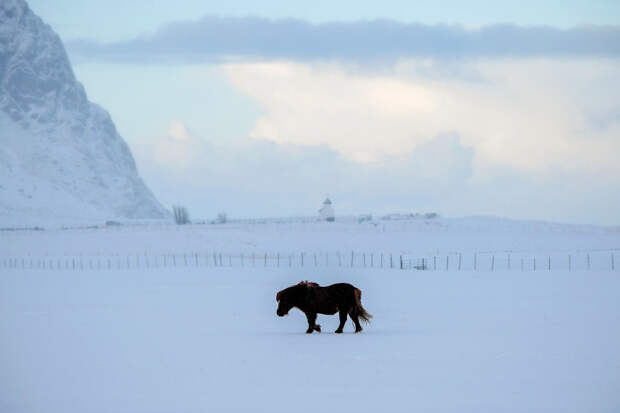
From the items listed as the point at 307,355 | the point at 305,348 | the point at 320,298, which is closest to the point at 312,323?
the point at 320,298

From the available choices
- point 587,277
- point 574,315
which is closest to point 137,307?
point 574,315

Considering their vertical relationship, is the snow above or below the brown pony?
below

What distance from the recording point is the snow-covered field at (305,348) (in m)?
12.2

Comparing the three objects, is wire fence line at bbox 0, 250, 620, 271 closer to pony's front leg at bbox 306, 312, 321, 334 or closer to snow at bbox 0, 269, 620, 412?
snow at bbox 0, 269, 620, 412

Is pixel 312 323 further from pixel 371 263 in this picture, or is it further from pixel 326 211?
pixel 326 211

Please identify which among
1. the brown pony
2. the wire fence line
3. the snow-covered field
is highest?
the brown pony

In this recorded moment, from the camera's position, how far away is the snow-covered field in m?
12.2

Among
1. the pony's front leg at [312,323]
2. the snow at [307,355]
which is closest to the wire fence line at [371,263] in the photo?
the snow at [307,355]

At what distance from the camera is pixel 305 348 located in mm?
17047

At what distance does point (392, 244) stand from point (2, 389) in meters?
76.4

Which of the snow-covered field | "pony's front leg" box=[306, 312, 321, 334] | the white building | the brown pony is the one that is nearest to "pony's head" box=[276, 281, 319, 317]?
the brown pony

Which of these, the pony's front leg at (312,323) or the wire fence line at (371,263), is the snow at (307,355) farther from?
the wire fence line at (371,263)

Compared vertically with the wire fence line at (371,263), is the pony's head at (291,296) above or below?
above

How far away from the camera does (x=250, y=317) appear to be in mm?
23766
